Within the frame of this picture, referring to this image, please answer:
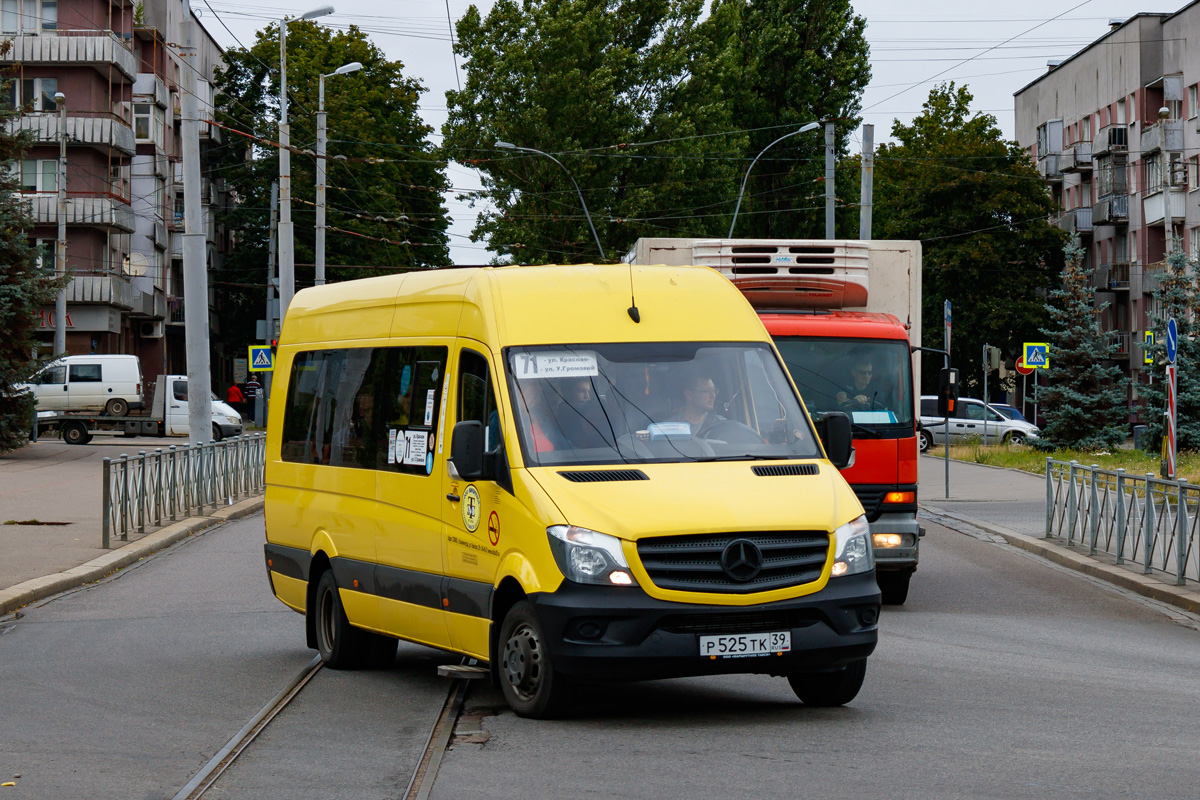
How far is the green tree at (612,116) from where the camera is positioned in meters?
58.6

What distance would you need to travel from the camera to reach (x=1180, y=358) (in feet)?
132

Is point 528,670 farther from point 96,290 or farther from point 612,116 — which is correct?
point 96,290

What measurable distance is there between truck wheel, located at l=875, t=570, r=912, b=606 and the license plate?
635 cm

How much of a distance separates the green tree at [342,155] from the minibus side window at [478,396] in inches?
2085

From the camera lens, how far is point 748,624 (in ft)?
26.4

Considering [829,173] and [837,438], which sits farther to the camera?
[829,173]

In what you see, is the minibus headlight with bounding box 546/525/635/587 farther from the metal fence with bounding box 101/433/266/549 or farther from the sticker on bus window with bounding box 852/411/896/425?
the metal fence with bounding box 101/433/266/549

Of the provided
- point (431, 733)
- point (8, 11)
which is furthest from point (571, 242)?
point (431, 733)

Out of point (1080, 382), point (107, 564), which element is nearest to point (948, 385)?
point (107, 564)

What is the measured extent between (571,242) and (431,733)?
2026 inches

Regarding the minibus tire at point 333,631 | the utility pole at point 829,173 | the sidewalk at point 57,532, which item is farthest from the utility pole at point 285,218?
the minibus tire at point 333,631

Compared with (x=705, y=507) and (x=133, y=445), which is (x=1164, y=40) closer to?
(x=133, y=445)

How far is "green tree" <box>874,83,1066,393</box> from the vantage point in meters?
69.8

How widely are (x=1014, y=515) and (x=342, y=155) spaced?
42.2 m
